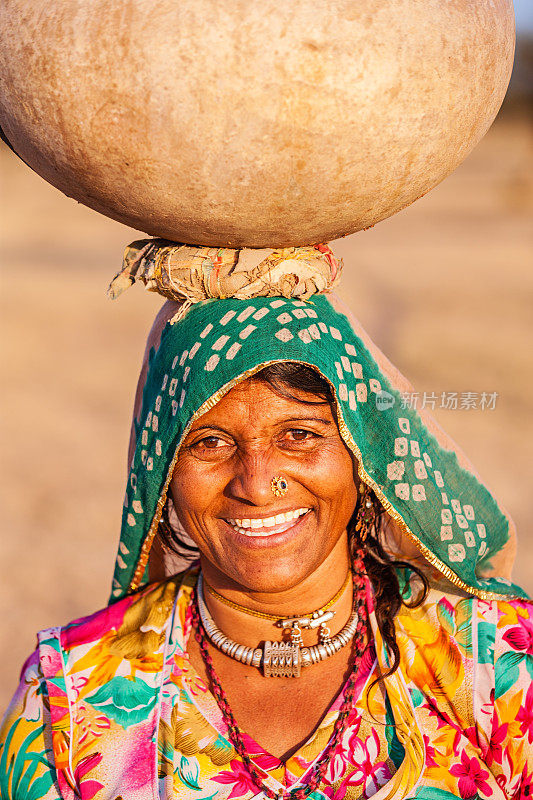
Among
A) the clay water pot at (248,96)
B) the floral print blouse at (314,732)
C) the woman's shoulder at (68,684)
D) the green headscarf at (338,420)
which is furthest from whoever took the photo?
the woman's shoulder at (68,684)

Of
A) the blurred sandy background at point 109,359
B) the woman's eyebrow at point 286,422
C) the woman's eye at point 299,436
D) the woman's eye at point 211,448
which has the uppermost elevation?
the blurred sandy background at point 109,359

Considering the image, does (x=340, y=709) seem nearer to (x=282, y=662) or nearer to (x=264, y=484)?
(x=282, y=662)

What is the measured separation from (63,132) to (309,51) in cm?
48

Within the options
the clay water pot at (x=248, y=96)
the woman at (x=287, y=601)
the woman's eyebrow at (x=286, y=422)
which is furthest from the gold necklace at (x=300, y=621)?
the clay water pot at (x=248, y=96)

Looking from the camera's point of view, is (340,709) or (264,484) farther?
(340,709)

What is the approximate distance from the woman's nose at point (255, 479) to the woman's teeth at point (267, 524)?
0.05 metres

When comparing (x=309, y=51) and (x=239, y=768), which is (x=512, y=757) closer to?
(x=239, y=768)

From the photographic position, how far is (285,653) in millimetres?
2191

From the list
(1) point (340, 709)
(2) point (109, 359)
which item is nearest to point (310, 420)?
(1) point (340, 709)

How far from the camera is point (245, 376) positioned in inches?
75.9

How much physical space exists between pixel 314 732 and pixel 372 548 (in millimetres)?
546

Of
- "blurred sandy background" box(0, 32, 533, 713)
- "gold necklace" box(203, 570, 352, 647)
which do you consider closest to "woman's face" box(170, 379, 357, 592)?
"gold necklace" box(203, 570, 352, 647)

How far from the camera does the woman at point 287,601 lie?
78.2 inches

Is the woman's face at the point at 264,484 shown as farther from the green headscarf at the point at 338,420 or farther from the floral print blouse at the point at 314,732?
the floral print blouse at the point at 314,732
